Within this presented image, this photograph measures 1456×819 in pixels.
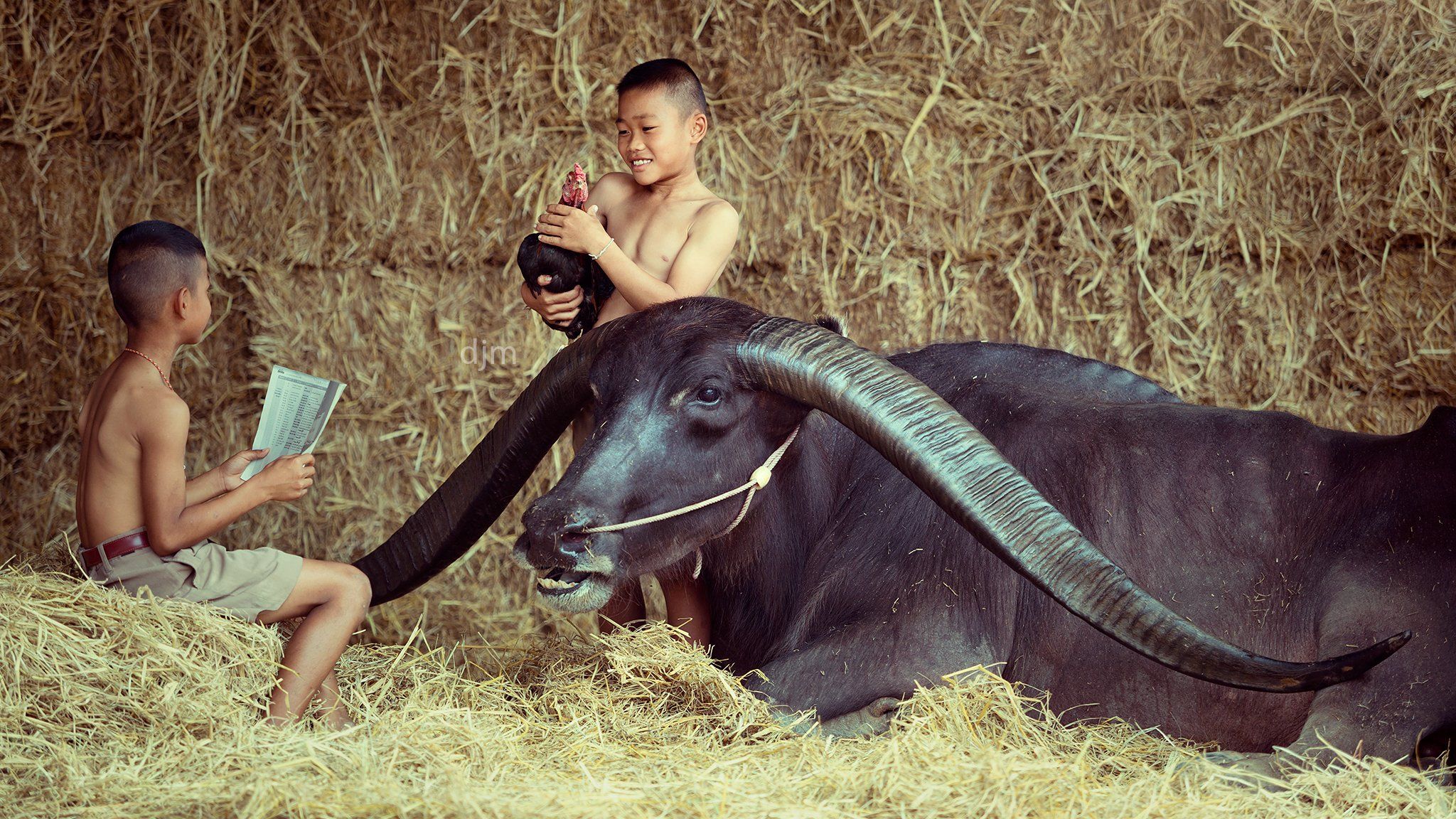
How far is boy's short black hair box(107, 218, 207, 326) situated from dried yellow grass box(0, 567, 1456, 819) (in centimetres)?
70

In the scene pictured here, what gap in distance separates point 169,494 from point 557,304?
1.38 m

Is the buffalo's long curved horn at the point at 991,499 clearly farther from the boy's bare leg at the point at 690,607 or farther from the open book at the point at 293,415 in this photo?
the open book at the point at 293,415

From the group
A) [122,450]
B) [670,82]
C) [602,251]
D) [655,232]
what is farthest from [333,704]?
[670,82]

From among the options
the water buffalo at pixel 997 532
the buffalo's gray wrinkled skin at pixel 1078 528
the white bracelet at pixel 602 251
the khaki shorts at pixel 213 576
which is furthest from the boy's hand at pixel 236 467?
the white bracelet at pixel 602 251

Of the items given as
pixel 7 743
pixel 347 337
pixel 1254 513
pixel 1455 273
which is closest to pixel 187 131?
pixel 347 337

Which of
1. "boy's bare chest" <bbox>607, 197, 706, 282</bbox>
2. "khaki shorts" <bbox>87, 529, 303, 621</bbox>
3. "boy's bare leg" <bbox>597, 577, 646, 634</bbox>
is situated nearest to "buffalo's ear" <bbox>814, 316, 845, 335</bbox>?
"boy's bare chest" <bbox>607, 197, 706, 282</bbox>

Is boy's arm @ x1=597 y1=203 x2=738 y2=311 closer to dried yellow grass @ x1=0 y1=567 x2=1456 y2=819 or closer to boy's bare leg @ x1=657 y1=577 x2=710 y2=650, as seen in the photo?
boy's bare leg @ x1=657 y1=577 x2=710 y2=650

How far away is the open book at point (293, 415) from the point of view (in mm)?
3500

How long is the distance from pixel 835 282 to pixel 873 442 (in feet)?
7.36

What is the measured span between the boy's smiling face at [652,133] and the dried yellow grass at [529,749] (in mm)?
1571

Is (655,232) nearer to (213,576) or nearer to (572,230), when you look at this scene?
(572,230)

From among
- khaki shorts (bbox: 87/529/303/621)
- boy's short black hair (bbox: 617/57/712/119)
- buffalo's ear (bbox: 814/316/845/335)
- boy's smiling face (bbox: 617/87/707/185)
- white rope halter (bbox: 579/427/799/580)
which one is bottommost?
khaki shorts (bbox: 87/529/303/621)

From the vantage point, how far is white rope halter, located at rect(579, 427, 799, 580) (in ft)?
10.7

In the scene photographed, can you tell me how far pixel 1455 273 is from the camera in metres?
4.94
